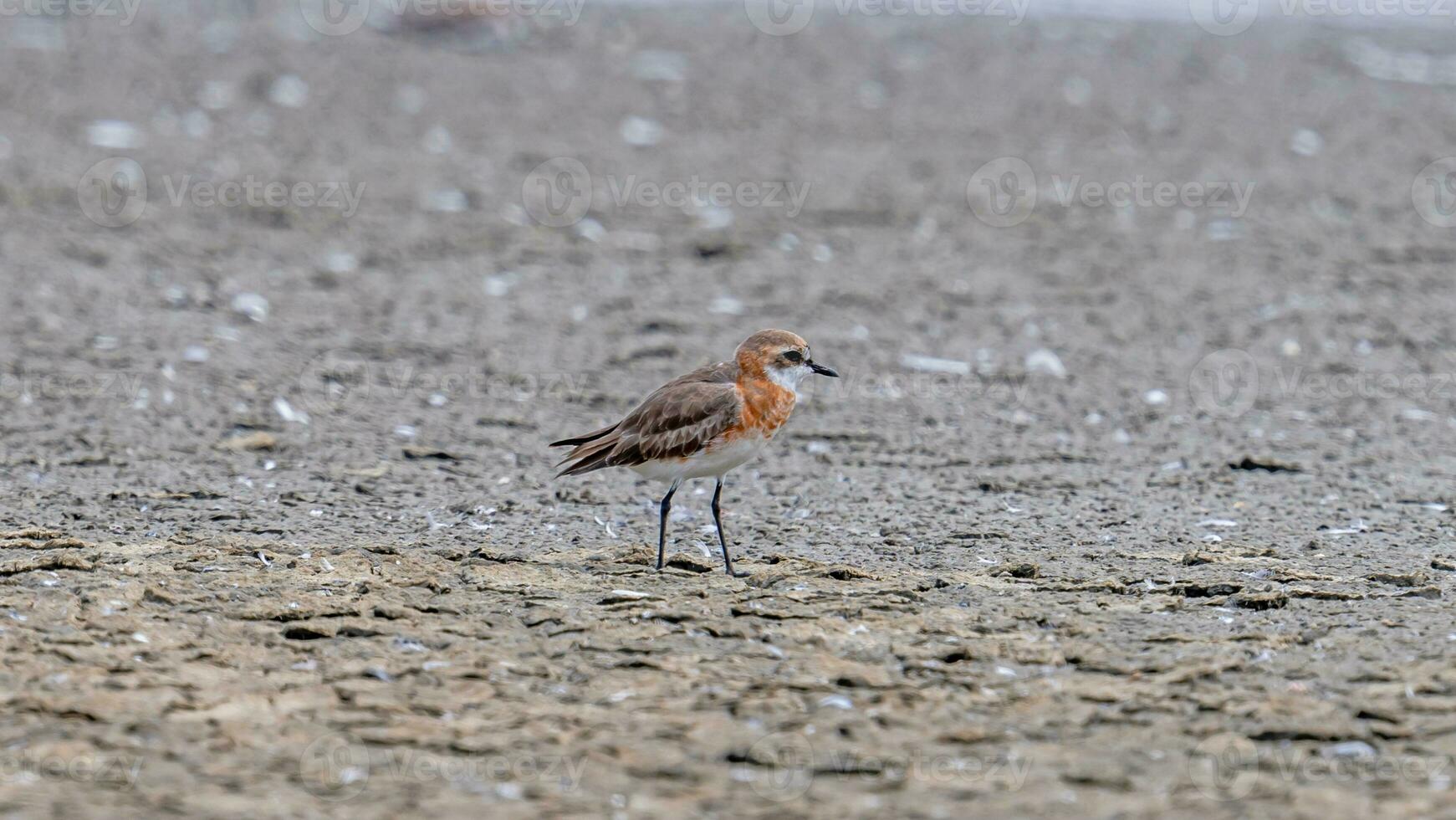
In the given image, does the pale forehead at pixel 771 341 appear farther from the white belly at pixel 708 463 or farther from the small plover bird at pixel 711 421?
the white belly at pixel 708 463

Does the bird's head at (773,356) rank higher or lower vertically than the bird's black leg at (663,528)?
higher

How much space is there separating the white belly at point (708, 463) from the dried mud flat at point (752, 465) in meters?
0.41

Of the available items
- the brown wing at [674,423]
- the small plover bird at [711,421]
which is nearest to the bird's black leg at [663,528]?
the small plover bird at [711,421]

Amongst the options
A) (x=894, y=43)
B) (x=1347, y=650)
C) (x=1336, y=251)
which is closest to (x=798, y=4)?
(x=894, y=43)

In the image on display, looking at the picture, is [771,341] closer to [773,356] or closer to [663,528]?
[773,356]

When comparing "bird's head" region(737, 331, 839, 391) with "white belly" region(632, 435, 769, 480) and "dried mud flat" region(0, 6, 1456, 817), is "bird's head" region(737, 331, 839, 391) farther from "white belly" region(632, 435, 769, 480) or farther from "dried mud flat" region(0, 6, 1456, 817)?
"dried mud flat" region(0, 6, 1456, 817)

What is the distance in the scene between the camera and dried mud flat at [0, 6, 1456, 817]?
4.66 metres

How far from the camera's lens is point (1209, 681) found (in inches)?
200

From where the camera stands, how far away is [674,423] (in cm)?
621

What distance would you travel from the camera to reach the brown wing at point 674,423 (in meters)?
6.19

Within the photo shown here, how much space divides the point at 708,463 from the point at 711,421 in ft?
0.58

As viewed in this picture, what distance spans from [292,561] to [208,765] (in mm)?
1746

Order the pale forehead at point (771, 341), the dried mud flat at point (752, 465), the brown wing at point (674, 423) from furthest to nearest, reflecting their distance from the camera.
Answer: the pale forehead at point (771, 341) → the brown wing at point (674, 423) → the dried mud flat at point (752, 465)

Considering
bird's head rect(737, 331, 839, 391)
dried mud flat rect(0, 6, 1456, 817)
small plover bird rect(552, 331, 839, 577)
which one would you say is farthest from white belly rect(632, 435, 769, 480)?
dried mud flat rect(0, 6, 1456, 817)
